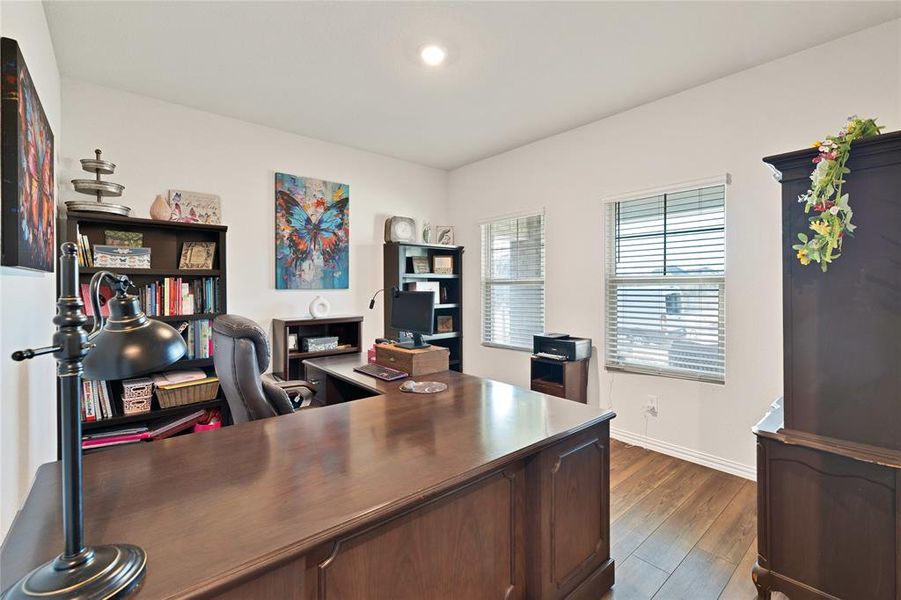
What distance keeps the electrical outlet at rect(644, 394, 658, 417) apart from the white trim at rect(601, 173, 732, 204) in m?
1.64

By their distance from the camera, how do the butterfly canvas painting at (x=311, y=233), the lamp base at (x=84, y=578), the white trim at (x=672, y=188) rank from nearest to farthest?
the lamp base at (x=84, y=578)
the white trim at (x=672, y=188)
the butterfly canvas painting at (x=311, y=233)

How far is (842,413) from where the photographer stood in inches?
61.1

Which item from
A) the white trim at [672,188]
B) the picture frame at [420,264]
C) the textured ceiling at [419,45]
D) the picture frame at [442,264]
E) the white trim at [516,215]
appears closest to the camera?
the textured ceiling at [419,45]

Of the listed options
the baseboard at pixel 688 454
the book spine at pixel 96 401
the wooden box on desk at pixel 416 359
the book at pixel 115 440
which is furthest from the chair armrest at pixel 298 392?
the baseboard at pixel 688 454

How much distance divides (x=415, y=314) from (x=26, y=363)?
1.97m

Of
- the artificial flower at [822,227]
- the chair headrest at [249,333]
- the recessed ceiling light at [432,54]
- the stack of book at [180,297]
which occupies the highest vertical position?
the recessed ceiling light at [432,54]

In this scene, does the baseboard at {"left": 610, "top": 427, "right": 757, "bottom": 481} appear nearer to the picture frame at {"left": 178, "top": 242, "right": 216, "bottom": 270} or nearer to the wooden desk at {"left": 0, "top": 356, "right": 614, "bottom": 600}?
the wooden desk at {"left": 0, "top": 356, "right": 614, "bottom": 600}

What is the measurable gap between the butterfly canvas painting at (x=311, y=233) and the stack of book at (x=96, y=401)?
1.47 metres

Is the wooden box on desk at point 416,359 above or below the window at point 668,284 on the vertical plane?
below

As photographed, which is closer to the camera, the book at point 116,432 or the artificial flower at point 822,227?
the artificial flower at point 822,227

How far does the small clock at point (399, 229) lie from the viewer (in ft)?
14.4

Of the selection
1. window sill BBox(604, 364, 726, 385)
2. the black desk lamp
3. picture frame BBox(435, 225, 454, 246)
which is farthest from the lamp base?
picture frame BBox(435, 225, 454, 246)

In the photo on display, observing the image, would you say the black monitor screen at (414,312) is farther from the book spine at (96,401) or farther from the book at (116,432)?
the book spine at (96,401)

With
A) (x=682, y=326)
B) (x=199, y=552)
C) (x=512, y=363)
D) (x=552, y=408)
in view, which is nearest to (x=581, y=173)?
(x=682, y=326)
